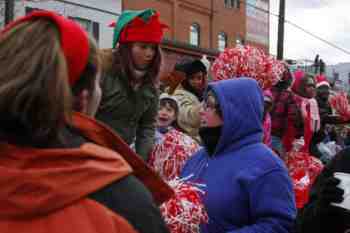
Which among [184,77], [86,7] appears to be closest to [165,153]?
[184,77]

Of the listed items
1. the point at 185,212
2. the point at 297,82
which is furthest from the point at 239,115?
the point at 297,82

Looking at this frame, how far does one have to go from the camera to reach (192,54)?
754 inches

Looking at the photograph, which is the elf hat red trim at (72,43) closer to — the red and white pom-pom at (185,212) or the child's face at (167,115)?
the red and white pom-pom at (185,212)

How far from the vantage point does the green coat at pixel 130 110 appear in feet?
13.2

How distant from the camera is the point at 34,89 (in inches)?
55.1

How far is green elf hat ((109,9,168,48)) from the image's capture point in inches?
163

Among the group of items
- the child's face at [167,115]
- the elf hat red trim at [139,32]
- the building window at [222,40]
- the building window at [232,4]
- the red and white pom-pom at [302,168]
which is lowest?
the red and white pom-pom at [302,168]

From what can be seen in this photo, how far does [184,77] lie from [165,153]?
6.39ft

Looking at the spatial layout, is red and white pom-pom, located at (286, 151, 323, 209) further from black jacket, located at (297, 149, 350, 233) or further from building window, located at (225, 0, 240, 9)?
building window, located at (225, 0, 240, 9)

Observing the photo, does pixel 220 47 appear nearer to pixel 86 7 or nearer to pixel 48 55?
pixel 86 7

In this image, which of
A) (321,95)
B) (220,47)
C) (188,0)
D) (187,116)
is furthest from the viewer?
(220,47)

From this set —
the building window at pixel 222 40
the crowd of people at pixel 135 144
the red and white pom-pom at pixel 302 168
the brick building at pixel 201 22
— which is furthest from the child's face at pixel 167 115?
the building window at pixel 222 40

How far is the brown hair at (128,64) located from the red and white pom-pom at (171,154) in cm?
46

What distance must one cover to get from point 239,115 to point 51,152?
1.60m
